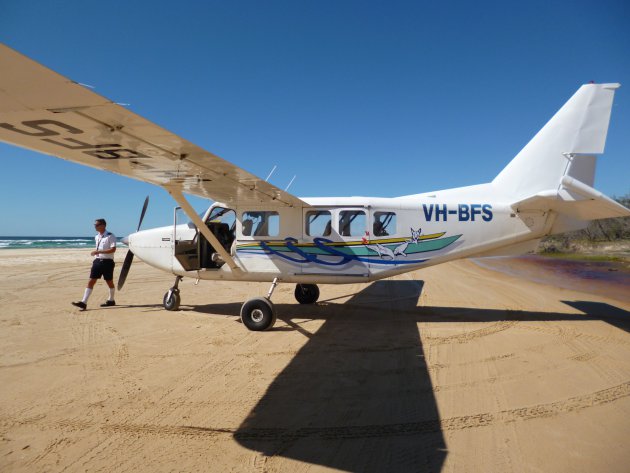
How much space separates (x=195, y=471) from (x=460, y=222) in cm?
648

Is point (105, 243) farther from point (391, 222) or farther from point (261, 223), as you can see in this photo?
point (391, 222)

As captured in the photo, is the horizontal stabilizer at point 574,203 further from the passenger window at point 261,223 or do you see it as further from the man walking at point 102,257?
the man walking at point 102,257

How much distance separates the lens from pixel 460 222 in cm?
714

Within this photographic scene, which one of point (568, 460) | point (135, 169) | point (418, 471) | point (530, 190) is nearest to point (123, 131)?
point (135, 169)

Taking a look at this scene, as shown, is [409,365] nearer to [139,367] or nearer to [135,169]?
[139,367]

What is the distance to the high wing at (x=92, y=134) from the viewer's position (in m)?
2.39

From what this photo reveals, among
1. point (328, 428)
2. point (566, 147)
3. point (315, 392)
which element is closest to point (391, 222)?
point (566, 147)

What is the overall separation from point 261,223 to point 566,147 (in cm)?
682

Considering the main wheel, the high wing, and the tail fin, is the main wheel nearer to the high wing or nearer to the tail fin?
the high wing

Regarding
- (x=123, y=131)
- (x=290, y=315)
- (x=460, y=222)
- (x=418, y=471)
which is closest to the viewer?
(x=418, y=471)

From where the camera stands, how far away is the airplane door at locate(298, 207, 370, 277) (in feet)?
23.2

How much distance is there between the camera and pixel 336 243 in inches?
281

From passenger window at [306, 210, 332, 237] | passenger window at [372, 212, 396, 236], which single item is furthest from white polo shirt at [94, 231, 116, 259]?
passenger window at [372, 212, 396, 236]

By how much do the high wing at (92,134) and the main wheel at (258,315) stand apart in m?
2.24
